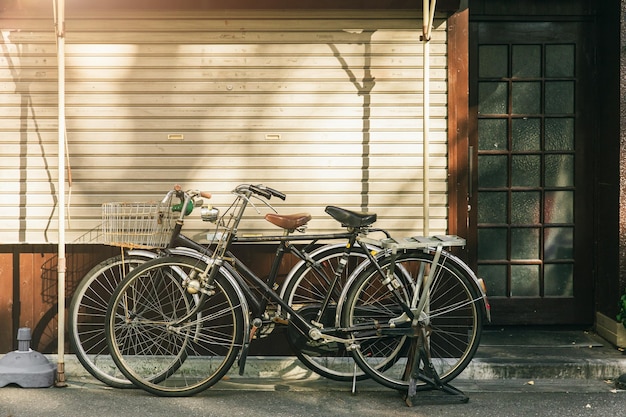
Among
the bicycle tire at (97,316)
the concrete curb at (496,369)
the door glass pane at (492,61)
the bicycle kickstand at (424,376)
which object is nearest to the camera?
the bicycle kickstand at (424,376)

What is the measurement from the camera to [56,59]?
24.6 ft

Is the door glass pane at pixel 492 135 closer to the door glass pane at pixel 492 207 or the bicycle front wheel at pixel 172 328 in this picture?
the door glass pane at pixel 492 207

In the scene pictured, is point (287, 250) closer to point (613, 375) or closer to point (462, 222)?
point (462, 222)

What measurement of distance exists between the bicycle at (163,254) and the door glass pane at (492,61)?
2.27 m

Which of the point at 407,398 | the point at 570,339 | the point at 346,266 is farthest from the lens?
the point at 570,339

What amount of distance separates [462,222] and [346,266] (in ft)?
3.37

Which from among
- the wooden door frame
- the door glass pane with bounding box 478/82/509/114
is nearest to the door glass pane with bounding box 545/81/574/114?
the door glass pane with bounding box 478/82/509/114

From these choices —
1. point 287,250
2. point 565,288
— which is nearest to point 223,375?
point 287,250

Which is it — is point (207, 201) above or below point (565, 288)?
above

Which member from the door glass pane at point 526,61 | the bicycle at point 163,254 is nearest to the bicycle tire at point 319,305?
the bicycle at point 163,254

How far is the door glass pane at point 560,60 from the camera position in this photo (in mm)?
8500

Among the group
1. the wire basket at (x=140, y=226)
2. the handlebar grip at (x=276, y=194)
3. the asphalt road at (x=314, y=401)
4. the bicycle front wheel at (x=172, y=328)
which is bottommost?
the asphalt road at (x=314, y=401)

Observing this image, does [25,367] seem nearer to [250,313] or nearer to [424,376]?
[250,313]

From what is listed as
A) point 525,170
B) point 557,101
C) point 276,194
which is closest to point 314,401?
point 276,194
